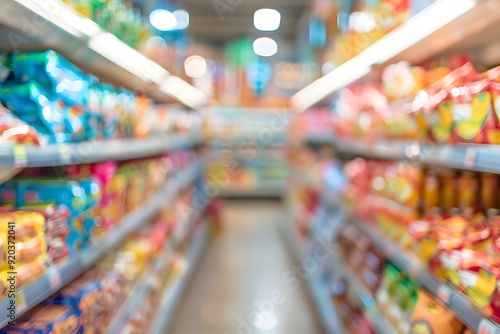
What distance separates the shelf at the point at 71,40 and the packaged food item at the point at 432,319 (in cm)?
151

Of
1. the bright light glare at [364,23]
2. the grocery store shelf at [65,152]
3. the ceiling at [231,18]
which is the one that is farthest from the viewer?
the ceiling at [231,18]

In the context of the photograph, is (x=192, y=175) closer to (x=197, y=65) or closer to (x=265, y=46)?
(x=197, y=65)

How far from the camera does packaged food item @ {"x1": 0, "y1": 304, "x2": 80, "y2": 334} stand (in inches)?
58.2

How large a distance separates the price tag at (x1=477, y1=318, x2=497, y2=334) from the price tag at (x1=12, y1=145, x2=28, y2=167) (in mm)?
1246

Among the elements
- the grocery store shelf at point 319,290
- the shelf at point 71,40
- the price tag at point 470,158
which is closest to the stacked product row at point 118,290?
the shelf at point 71,40

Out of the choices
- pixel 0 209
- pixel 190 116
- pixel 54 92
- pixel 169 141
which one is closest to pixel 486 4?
pixel 54 92

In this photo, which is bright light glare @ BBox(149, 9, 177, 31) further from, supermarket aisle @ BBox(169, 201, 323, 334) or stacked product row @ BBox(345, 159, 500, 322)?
stacked product row @ BBox(345, 159, 500, 322)

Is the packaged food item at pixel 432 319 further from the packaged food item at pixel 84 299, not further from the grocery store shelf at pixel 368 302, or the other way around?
the packaged food item at pixel 84 299

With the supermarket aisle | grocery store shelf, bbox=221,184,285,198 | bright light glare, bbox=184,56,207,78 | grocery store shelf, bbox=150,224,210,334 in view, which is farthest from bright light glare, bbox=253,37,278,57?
grocery store shelf, bbox=150,224,210,334

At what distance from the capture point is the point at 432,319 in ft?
5.49

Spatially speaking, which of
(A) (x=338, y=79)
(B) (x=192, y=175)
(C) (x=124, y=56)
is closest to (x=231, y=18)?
(B) (x=192, y=175)

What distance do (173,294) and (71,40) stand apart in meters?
2.19

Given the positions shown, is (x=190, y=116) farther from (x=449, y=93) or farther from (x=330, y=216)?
(x=449, y=93)

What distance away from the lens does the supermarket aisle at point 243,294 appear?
334cm
